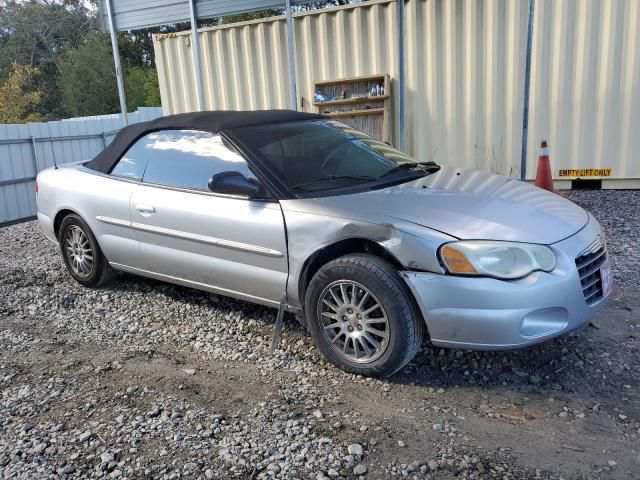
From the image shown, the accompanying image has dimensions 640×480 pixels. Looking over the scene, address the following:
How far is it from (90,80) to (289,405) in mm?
37991

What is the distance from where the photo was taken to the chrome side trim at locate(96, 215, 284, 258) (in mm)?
3668

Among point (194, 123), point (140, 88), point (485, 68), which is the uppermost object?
point (140, 88)

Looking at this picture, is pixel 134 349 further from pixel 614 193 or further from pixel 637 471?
pixel 614 193

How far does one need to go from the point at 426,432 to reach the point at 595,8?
21.5ft

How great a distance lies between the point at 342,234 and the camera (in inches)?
131

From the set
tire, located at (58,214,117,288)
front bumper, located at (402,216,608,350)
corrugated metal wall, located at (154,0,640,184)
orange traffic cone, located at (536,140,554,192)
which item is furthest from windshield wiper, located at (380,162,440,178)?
corrugated metal wall, located at (154,0,640,184)

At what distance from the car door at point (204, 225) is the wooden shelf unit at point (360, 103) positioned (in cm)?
480

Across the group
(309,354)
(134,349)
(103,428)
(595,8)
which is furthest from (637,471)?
(595,8)

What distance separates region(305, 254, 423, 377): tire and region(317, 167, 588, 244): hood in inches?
14.1

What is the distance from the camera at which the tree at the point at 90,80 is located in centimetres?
3622

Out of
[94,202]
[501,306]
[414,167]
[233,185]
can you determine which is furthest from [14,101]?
[501,306]

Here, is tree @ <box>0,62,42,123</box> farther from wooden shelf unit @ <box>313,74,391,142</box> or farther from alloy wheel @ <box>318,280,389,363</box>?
alloy wheel @ <box>318,280,389,363</box>

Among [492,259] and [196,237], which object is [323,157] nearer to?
[196,237]

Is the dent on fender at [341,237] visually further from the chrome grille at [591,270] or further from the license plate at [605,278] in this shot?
the license plate at [605,278]
